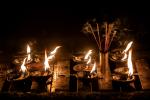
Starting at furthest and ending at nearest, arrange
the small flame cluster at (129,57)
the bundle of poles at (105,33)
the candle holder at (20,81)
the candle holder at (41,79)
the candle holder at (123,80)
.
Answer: the bundle of poles at (105,33), the candle holder at (20,81), the candle holder at (41,79), the small flame cluster at (129,57), the candle holder at (123,80)

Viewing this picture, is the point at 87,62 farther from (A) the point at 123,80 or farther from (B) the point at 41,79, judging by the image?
(B) the point at 41,79

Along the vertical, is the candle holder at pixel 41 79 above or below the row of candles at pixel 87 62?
below

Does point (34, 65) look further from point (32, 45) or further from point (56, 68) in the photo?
point (32, 45)

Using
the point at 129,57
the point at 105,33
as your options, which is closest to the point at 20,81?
the point at 129,57

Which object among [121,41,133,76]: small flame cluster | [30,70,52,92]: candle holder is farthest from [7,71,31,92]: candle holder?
[121,41,133,76]: small flame cluster

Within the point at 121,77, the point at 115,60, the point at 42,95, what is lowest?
the point at 42,95

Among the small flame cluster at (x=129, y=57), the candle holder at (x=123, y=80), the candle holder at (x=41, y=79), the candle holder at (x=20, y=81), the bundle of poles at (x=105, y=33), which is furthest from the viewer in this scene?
the bundle of poles at (x=105, y=33)

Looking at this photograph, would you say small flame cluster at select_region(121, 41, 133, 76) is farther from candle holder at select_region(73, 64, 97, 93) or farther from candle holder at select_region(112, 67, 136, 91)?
candle holder at select_region(73, 64, 97, 93)

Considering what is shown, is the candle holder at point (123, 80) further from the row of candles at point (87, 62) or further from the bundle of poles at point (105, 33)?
the bundle of poles at point (105, 33)

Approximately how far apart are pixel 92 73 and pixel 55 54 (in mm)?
2868

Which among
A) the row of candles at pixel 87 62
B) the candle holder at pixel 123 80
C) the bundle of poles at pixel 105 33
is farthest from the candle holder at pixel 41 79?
the bundle of poles at pixel 105 33

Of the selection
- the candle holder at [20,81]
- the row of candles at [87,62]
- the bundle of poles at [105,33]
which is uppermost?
the bundle of poles at [105,33]

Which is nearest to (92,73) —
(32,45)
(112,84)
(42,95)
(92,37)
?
(112,84)

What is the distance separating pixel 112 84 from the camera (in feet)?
32.0
